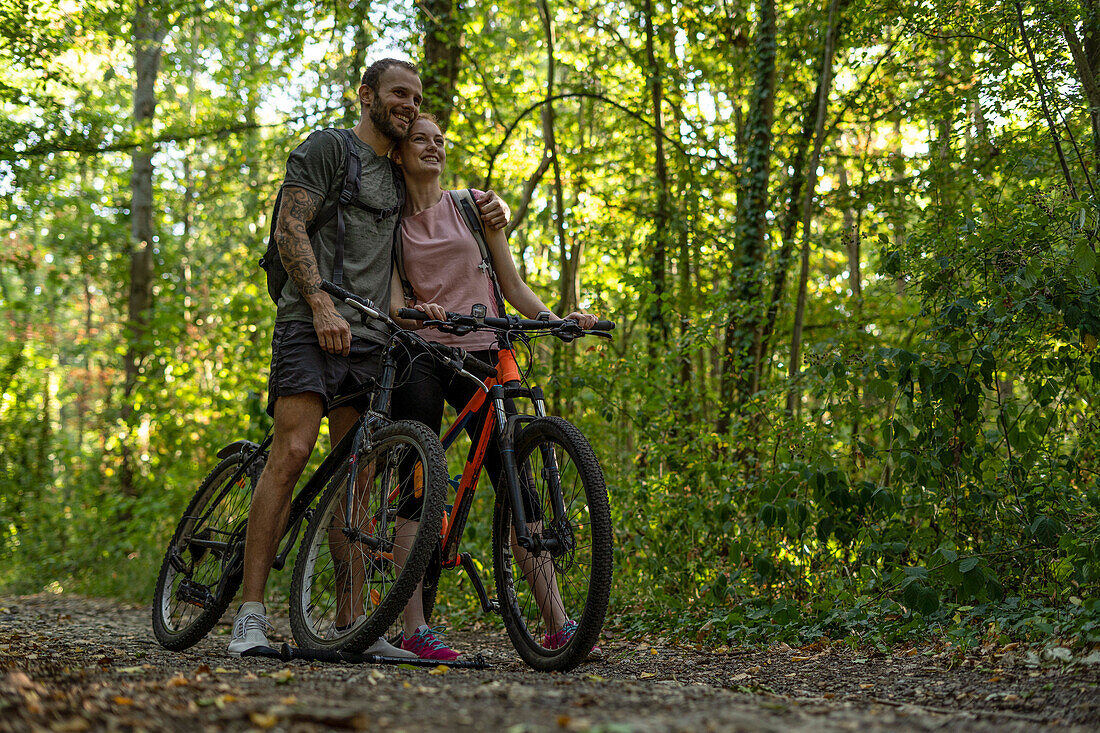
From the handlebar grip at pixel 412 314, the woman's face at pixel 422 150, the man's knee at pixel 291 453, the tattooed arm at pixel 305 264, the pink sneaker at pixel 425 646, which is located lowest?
the pink sneaker at pixel 425 646

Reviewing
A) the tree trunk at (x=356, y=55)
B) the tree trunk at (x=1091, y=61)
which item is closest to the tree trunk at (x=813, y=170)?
the tree trunk at (x=1091, y=61)

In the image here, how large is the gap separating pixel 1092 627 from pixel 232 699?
105 inches

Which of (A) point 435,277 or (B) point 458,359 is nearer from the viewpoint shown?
(B) point 458,359

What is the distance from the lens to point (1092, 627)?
→ 2.84 meters

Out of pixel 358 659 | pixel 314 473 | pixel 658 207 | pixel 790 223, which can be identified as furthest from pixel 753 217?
pixel 358 659

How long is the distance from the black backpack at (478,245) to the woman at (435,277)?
18 mm

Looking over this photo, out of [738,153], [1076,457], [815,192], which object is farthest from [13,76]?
[1076,457]

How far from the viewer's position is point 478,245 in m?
3.67

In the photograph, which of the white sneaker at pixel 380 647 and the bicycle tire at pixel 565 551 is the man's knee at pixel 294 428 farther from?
the bicycle tire at pixel 565 551

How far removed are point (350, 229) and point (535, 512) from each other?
1.39 metres

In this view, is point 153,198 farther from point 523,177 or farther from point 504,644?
point 504,644

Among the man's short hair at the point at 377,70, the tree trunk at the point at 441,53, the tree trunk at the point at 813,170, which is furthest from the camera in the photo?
the tree trunk at the point at 441,53

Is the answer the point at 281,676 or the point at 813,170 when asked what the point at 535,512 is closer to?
the point at 281,676

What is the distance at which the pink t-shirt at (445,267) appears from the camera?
11.7 feet
